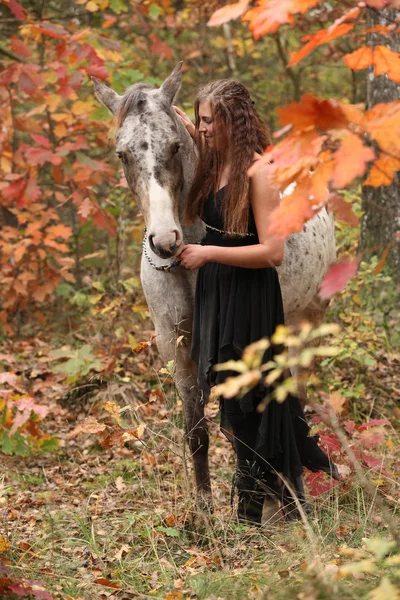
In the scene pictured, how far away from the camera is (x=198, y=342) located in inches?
135

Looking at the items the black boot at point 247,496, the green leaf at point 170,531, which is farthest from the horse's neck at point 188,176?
the green leaf at point 170,531

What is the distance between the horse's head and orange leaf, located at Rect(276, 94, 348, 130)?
127 centimetres

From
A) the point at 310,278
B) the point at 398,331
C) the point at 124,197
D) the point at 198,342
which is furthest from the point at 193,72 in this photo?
the point at 198,342

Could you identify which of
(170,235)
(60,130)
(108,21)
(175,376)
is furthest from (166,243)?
(108,21)

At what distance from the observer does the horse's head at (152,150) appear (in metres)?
3.13

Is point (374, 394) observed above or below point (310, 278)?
below

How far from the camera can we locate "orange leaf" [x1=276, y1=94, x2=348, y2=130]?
1763 millimetres

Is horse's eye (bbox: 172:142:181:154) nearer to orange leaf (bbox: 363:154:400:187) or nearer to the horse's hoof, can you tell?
orange leaf (bbox: 363:154:400:187)

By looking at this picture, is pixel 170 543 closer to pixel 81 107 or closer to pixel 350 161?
pixel 350 161

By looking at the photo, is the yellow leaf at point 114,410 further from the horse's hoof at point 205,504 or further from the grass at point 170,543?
the horse's hoof at point 205,504

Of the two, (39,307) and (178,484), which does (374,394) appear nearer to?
(178,484)

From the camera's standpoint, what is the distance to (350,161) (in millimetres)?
1655

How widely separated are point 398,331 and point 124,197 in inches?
120

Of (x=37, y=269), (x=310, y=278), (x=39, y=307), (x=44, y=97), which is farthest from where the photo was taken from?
(x=39, y=307)
